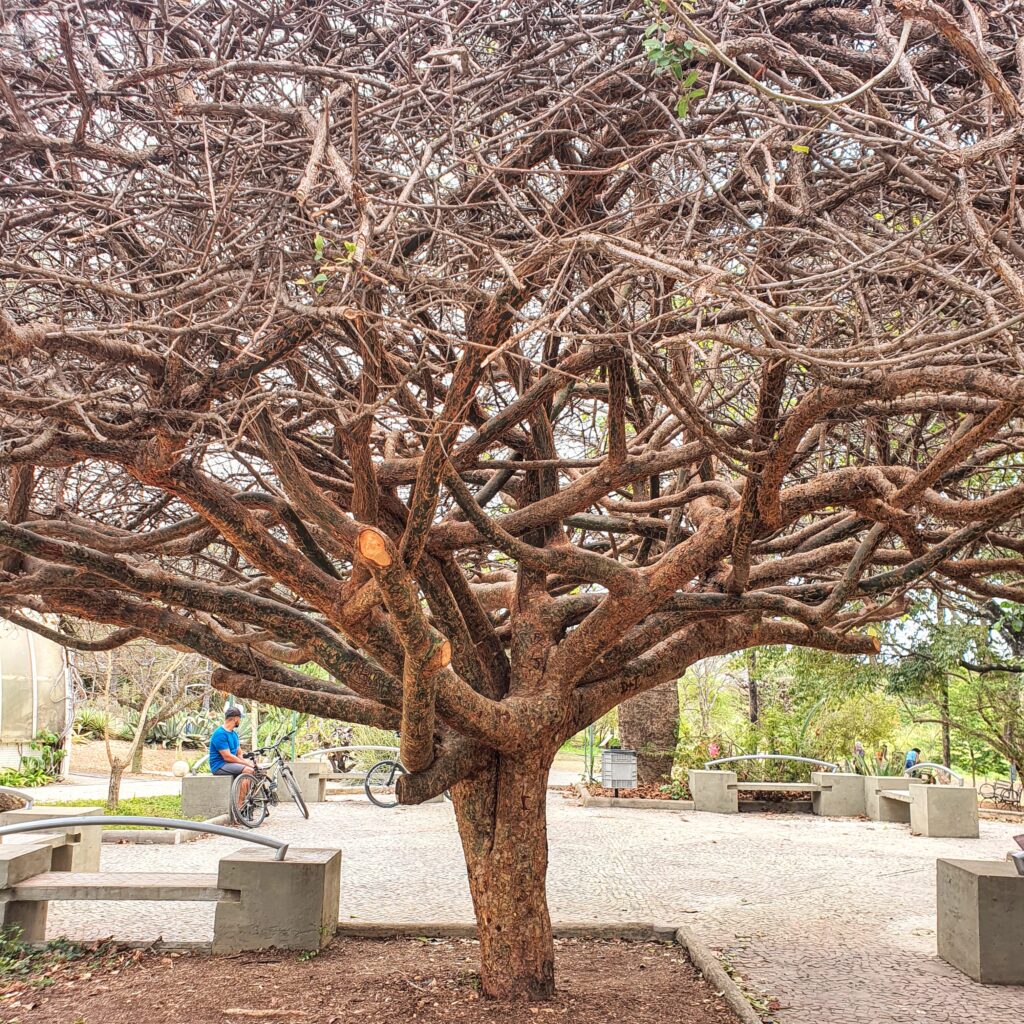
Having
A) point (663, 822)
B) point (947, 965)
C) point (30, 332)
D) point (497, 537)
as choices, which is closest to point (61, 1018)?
point (497, 537)

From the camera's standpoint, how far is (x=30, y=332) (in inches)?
135

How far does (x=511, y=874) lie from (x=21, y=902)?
3.82m

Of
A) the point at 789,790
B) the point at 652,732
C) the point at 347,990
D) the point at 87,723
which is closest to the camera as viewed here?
the point at 347,990

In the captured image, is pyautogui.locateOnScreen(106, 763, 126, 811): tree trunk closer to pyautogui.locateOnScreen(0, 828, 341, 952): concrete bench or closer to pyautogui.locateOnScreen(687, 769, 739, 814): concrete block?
pyautogui.locateOnScreen(0, 828, 341, 952): concrete bench

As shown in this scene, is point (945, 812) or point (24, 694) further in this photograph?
point (24, 694)

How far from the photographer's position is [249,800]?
1333cm

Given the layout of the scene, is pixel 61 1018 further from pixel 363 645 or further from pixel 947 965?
pixel 947 965

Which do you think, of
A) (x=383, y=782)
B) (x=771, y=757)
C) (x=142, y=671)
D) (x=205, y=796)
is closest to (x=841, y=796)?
(x=771, y=757)

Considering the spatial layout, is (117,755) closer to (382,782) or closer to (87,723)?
(87,723)

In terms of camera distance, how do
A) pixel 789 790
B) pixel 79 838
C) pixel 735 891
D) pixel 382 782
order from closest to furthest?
pixel 79 838
pixel 735 891
pixel 789 790
pixel 382 782

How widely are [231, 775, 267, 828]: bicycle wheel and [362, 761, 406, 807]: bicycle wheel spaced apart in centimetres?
268

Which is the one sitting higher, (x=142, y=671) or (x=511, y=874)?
(x=142, y=671)

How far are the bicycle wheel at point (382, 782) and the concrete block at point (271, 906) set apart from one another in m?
9.12

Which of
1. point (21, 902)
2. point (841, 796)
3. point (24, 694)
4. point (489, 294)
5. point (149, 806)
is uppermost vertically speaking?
point (489, 294)
